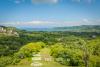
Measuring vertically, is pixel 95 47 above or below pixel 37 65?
above

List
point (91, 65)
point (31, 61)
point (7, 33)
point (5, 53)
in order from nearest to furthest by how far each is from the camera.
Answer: point (91, 65), point (31, 61), point (5, 53), point (7, 33)

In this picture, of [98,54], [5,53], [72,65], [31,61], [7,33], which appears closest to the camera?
[98,54]

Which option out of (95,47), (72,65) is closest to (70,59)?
(72,65)

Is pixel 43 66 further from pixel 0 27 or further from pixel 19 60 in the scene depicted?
pixel 0 27

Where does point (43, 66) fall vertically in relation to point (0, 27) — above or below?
below

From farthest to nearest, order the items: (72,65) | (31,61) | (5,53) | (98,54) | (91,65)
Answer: (5,53) < (31,61) < (72,65) < (98,54) < (91,65)

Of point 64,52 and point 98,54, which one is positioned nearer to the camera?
point 98,54

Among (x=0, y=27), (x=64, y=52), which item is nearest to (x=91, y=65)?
(x=64, y=52)

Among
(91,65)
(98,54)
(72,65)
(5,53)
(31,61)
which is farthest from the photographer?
(5,53)

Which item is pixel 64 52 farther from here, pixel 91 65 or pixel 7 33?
pixel 7 33
